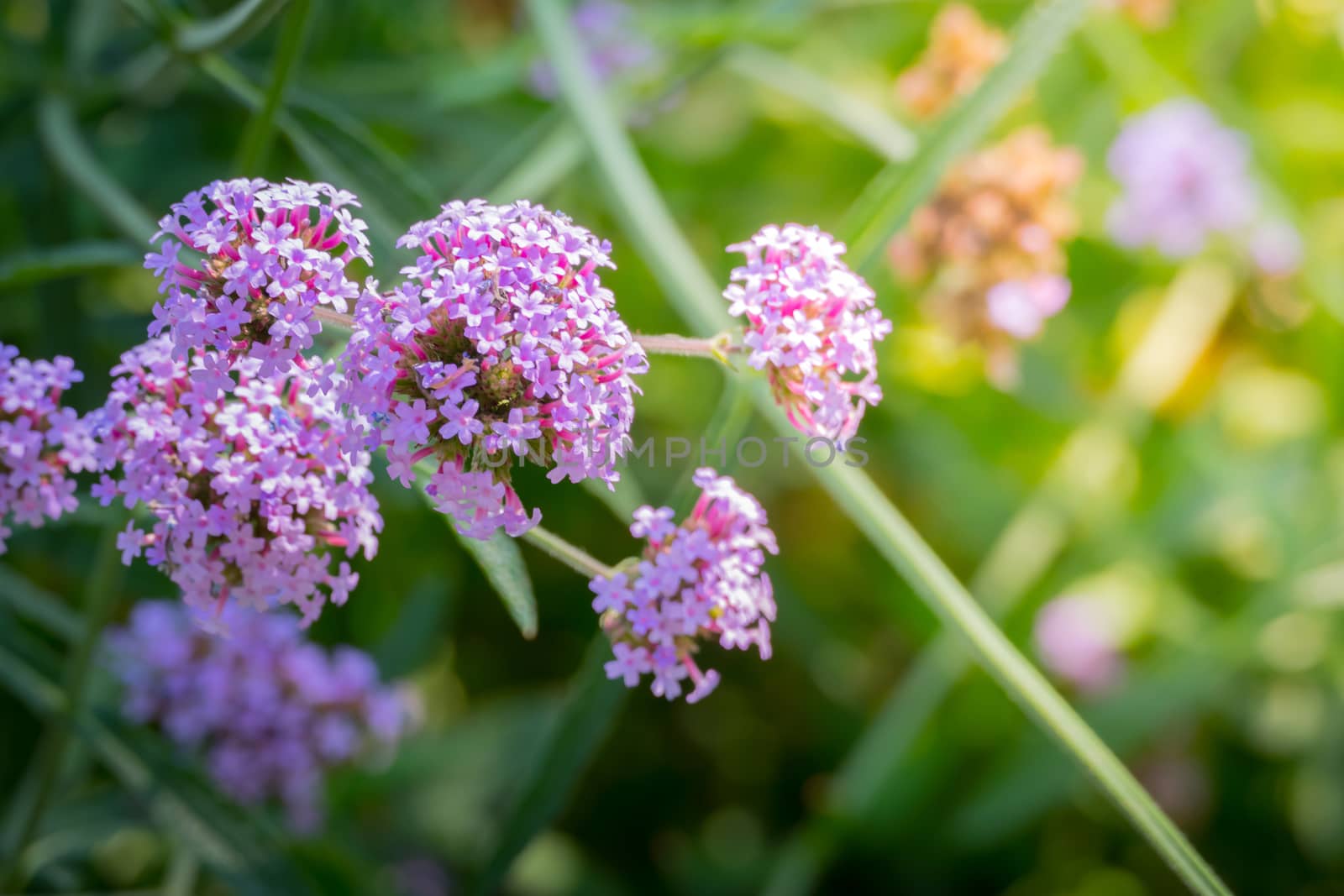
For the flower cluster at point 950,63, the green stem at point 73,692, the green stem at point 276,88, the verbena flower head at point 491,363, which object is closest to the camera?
the verbena flower head at point 491,363

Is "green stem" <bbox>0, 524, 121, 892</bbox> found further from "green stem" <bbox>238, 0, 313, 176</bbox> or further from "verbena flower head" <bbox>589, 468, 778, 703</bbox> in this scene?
"verbena flower head" <bbox>589, 468, 778, 703</bbox>

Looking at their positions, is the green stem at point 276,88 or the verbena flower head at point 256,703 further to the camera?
the verbena flower head at point 256,703

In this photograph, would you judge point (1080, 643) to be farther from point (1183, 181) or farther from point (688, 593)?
point (688, 593)

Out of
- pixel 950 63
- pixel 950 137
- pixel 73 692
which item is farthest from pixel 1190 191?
pixel 73 692

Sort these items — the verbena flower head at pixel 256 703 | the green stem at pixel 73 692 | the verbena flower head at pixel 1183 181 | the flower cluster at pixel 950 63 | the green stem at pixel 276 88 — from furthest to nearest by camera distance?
1. the verbena flower head at pixel 1183 181
2. the flower cluster at pixel 950 63
3. the verbena flower head at pixel 256 703
4. the green stem at pixel 73 692
5. the green stem at pixel 276 88

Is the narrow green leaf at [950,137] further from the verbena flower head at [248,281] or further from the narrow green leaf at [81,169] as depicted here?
the narrow green leaf at [81,169]

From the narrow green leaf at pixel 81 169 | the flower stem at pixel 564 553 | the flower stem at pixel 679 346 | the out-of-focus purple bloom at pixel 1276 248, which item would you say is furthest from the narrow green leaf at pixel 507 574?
the out-of-focus purple bloom at pixel 1276 248
